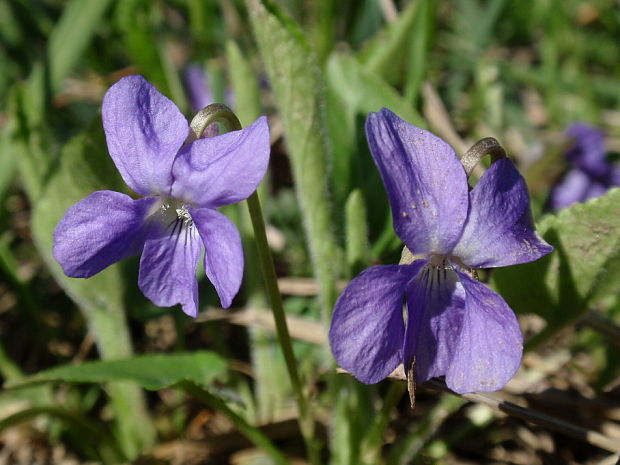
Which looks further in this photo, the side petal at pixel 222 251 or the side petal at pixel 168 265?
the side petal at pixel 168 265

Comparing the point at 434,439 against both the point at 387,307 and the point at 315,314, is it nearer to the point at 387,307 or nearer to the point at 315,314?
the point at 315,314

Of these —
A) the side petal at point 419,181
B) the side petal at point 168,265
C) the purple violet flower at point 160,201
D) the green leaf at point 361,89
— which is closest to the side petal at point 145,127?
the purple violet flower at point 160,201

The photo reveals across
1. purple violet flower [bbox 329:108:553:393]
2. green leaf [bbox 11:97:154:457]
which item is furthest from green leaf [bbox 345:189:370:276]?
green leaf [bbox 11:97:154:457]

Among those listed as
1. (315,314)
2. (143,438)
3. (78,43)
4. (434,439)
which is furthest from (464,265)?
(78,43)

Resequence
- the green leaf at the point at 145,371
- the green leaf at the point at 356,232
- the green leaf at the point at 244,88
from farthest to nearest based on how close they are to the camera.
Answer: the green leaf at the point at 244,88 → the green leaf at the point at 356,232 → the green leaf at the point at 145,371

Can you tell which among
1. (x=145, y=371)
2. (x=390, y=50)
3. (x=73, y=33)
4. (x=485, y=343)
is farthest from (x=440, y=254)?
(x=73, y=33)

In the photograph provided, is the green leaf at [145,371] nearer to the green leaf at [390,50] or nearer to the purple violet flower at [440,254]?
the purple violet flower at [440,254]
